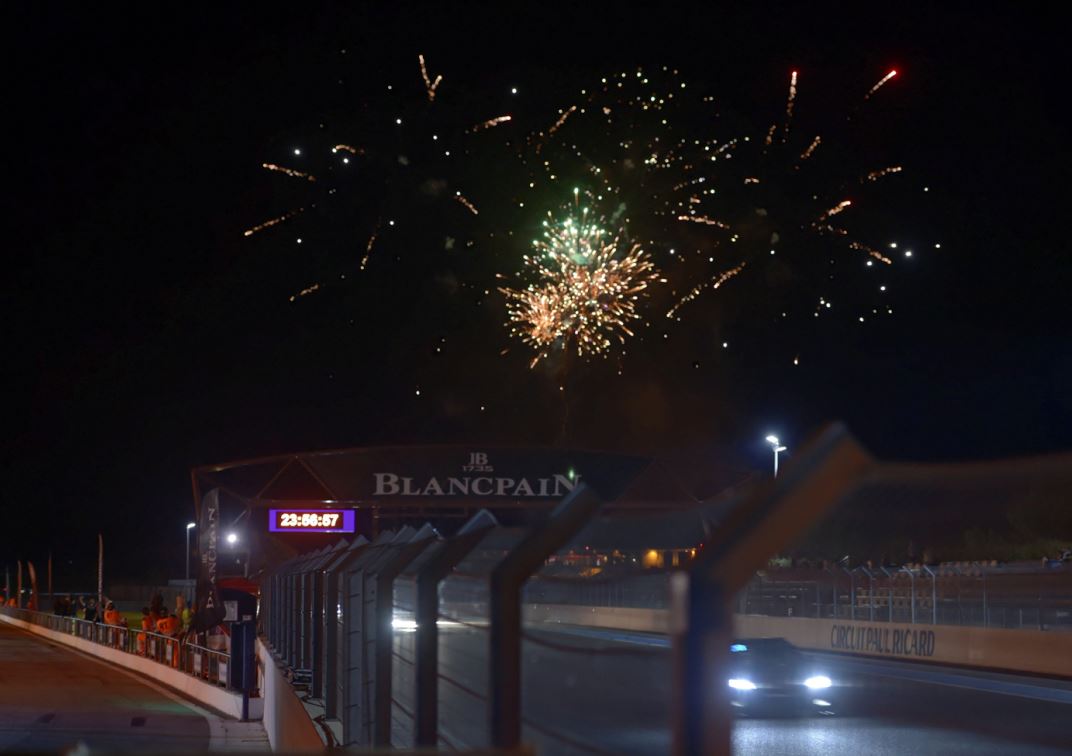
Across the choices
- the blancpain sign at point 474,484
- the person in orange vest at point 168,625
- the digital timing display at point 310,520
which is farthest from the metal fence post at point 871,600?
the person in orange vest at point 168,625

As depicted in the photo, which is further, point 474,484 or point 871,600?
point 474,484

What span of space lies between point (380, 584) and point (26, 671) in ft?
97.7

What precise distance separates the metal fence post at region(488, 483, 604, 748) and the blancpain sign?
3383cm

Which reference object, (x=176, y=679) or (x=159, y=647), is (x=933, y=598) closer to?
(x=176, y=679)

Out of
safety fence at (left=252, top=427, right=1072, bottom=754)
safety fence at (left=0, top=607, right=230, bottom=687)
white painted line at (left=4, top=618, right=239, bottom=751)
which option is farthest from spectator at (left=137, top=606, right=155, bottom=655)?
safety fence at (left=252, top=427, right=1072, bottom=754)

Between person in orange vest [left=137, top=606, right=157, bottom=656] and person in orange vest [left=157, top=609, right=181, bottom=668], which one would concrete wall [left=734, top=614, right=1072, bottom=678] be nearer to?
person in orange vest [left=157, top=609, right=181, bottom=668]

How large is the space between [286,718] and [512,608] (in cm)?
1036

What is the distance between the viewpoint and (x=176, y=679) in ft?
102

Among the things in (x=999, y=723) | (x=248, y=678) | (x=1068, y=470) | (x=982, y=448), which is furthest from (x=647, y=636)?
(x=982, y=448)

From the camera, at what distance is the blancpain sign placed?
1522 inches

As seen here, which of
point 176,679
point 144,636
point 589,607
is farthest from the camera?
point 144,636

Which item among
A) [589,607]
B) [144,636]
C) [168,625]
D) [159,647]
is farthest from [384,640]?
[168,625]

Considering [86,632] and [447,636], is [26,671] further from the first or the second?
[447,636]

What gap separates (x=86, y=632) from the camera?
46625 millimetres
